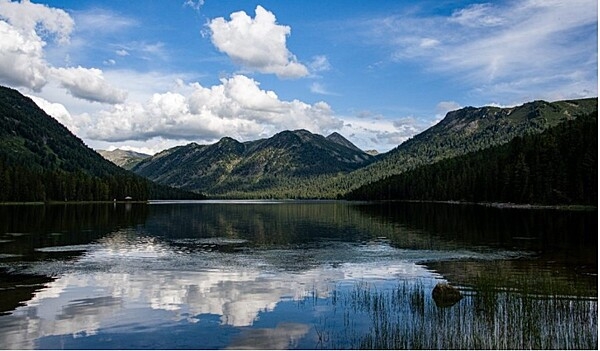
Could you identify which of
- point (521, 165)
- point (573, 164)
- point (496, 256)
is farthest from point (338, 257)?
point (521, 165)

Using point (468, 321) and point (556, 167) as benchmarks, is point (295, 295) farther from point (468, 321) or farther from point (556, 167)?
point (556, 167)

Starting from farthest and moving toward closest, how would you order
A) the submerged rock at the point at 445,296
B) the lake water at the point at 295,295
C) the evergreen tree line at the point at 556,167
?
the evergreen tree line at the point at 556,167, the submerged rock at the point at 445,296, the lake water at the point at 295,295

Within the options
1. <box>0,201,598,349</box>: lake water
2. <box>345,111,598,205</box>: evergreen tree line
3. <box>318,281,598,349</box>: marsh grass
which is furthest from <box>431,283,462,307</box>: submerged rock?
<box>345,111,598,205</box>: evergreen tree line

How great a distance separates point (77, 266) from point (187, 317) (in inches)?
898

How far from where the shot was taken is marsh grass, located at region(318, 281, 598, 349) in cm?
2212

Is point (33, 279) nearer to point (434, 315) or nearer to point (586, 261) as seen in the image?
point (434, 315)

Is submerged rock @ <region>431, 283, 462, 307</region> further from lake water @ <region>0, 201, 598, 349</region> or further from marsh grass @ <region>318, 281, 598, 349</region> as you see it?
lake water @ <region>0, 201, 598, 349</region>

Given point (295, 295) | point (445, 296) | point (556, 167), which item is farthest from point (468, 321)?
point (556, 167)

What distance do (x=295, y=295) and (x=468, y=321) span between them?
12.0 metres

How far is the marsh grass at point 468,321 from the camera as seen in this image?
2212 centimetres

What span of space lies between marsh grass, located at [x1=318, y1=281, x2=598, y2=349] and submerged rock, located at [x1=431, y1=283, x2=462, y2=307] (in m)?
0.36

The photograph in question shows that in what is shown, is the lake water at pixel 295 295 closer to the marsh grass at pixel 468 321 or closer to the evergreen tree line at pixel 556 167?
the marsh grass at pixel 468 321

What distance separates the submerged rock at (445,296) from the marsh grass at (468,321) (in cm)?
36

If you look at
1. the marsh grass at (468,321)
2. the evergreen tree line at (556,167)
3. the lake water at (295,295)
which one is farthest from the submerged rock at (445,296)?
the evergreen tree line at (556,167)
